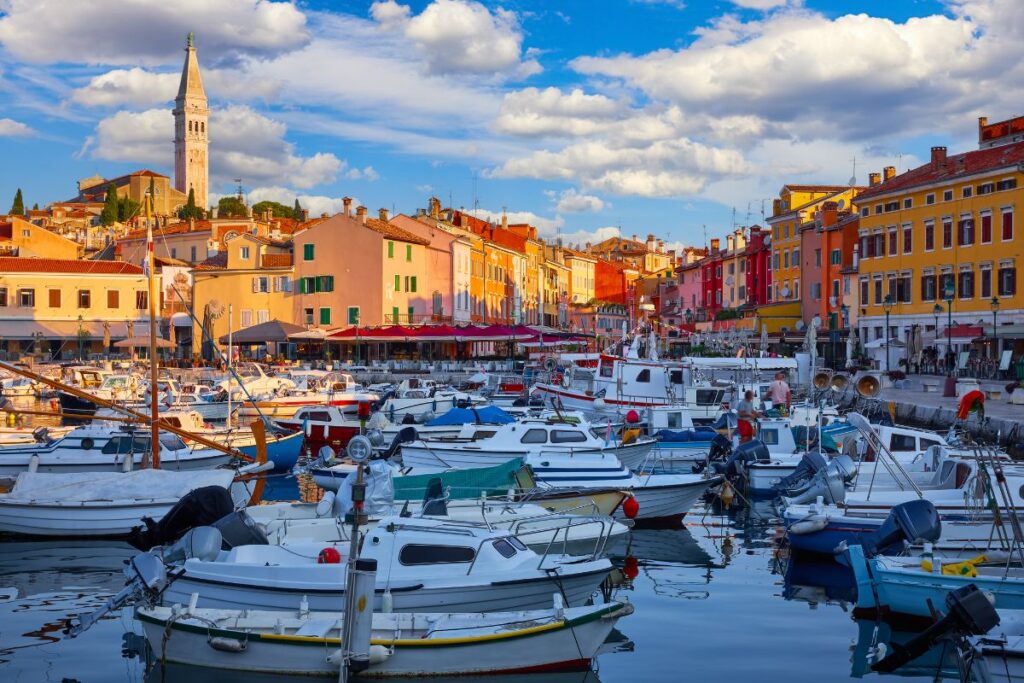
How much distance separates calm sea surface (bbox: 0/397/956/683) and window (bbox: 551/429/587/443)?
2.81m

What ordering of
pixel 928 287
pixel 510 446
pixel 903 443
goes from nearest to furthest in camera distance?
pixel 510 446 < pixel 903 443 < pixel 928 287

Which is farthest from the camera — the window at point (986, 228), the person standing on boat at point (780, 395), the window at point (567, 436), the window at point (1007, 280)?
the window at point (986, 228)

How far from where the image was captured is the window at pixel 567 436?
77.8ft

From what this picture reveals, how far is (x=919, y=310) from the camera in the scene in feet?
211

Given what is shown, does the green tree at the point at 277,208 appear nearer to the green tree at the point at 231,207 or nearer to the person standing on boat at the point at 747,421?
the green tree at the point at 231,207

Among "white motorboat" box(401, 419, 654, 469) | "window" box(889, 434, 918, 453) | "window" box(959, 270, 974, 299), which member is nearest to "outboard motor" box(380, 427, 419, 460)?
"white motorboat" box(401, 419, 654, 469)

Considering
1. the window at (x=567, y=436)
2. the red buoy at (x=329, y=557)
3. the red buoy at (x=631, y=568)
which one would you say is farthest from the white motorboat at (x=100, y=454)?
the red buoy at (x=329, y=557)

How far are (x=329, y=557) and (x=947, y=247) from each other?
55.1m

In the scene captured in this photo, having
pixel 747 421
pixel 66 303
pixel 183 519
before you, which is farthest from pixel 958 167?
pixel 66 303

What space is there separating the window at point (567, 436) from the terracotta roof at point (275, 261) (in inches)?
2231

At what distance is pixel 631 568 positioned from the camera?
19109 millimetres

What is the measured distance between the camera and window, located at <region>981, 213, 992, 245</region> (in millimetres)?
58691

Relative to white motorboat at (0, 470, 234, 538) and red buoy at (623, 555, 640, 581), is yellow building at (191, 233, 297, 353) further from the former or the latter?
red buoy at (623, 555, 640, 581)

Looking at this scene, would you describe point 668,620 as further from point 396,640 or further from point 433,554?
point 396,640
